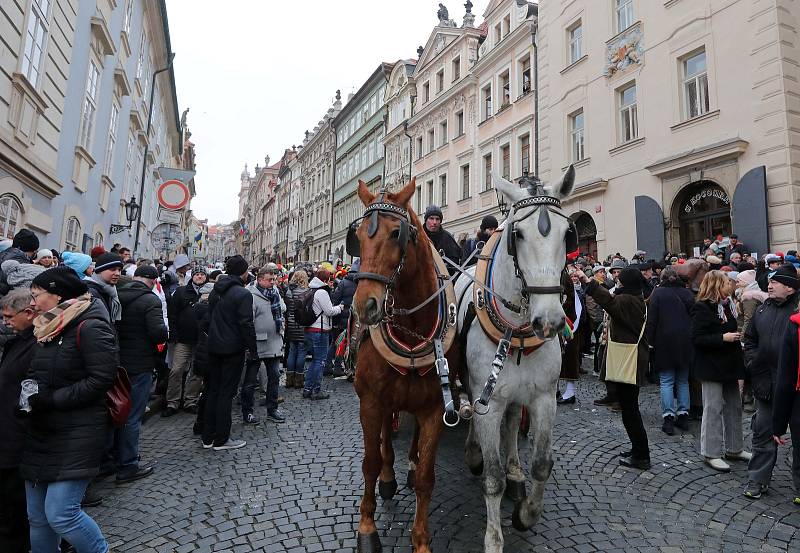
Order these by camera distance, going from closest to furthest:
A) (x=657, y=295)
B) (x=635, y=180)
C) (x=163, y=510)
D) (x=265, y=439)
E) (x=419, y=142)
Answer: (x=163, y=510)
(x=265, y=439)
(x=657, y=295)
(x=635, y=180)
(x=419, y=142)

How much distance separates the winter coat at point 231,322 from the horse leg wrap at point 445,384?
3.14 metres

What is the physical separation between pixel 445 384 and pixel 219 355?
3.50m

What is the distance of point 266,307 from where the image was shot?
6582 mm

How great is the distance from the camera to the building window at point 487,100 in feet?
77.7

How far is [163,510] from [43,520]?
46.5 inches

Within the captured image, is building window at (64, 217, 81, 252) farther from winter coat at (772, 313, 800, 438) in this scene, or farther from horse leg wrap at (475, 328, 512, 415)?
winter coat at (772, 313, 800, 438)

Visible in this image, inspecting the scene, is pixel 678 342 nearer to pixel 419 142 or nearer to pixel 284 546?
pixel 284 546

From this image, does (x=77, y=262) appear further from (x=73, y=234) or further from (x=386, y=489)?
(x=73, y=234)

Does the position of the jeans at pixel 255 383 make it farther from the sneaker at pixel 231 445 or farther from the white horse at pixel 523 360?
the white horse at pixel 523 360

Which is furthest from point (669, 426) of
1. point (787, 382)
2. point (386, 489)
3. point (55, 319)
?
point (55, 319)

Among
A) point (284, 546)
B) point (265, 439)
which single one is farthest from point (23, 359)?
point (265, 439)

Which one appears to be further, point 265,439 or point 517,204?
point 265,439

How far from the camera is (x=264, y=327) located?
21.3ft

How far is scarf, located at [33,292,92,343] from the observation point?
8.92 feet
